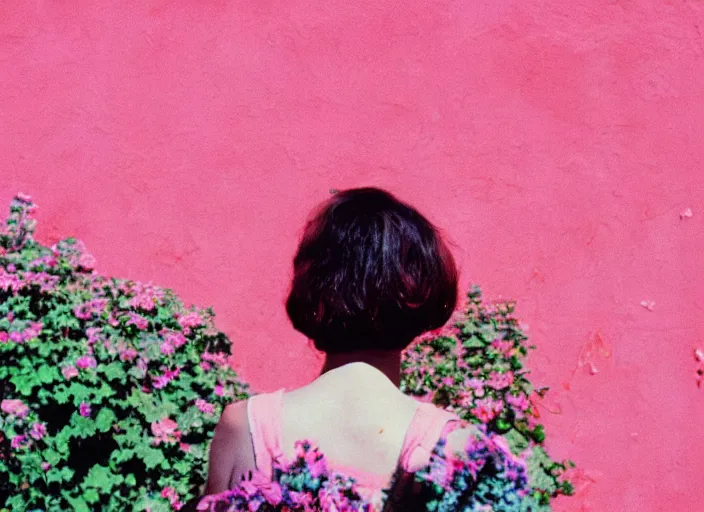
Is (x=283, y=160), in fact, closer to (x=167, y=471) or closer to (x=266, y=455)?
(x=167, y=471)

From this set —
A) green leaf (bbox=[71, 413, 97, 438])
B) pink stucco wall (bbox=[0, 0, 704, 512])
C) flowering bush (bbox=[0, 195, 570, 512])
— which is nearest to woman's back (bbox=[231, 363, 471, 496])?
flowering bush (bbox=[0, 195, 570, 512])

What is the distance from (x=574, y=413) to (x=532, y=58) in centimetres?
174

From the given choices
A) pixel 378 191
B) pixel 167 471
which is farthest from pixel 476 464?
pixel 167 471

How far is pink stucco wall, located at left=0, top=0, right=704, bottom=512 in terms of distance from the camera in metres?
3.40

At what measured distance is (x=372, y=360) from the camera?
1.29 metres

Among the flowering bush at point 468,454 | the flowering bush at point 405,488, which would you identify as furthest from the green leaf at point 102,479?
the flowering bush at point 405,488

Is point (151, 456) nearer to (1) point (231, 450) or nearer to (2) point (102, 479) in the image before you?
(2) point (102, 479)

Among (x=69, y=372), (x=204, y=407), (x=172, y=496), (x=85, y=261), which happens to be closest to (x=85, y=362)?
(x=69, y=372)

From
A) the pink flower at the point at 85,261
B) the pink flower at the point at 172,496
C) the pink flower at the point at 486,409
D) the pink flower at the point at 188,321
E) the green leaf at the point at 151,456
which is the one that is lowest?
the pink flower at the point at 172,496

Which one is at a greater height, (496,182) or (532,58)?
(532,58)

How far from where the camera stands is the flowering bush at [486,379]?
93.6 inches

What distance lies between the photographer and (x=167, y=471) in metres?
2.43

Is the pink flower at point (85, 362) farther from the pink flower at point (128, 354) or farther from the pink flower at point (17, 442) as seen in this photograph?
the pink flower at point (17, 442)

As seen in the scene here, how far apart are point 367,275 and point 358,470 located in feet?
1.09
